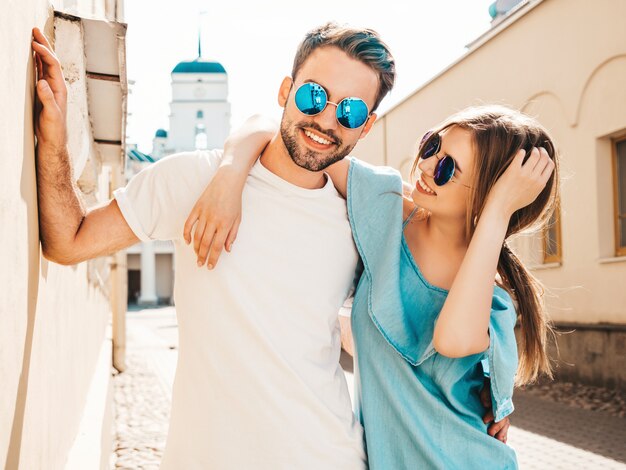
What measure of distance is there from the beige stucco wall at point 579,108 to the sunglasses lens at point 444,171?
6964 mm

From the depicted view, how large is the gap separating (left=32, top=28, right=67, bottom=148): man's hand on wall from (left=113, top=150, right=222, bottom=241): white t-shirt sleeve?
0.35m

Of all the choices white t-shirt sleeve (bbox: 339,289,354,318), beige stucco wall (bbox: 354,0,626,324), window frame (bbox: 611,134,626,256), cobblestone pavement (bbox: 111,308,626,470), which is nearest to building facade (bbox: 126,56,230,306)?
cobblestone pavement (bbox: 111,308,626,470)

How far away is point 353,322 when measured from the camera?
7.29ft

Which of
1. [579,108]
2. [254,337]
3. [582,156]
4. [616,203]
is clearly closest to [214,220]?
[254,337]

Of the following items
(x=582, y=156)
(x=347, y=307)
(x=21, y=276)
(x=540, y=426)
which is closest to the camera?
(x=21, y=276)

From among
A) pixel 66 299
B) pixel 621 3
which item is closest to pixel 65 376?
pixel 66 299

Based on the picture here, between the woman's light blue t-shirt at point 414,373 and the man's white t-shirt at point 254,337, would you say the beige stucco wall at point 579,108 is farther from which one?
the man's white t-shirt at point 254,337

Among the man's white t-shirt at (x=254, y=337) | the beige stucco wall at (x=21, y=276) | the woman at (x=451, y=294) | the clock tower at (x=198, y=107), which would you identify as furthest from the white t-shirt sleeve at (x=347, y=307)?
the clock tower at (x=198, y=107)

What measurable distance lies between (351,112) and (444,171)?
331 millimetres

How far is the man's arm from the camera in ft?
5.04

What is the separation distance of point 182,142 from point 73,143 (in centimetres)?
5310

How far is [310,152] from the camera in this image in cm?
210

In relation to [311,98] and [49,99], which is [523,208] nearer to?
[311,98]

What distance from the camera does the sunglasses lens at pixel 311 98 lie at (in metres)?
2.07
